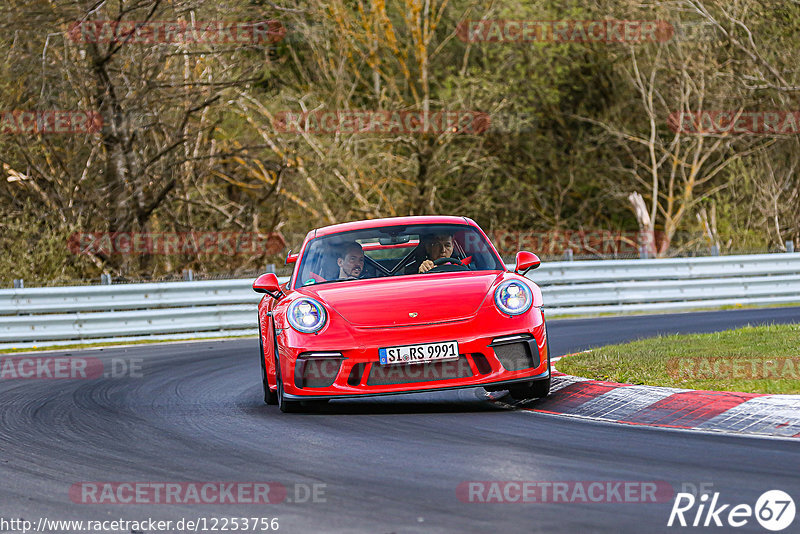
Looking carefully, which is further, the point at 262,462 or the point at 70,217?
the point at 70,217

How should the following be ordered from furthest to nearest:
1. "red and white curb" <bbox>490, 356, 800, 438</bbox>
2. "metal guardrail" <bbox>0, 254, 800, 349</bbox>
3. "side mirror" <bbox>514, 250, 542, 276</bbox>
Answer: "metal guardrail" <bbox>0, 254, 800, 349</bbox> → "side mirror" <bbox>514, 250, 542, 276</bbox> → "red and white curb" <bbox>490, 356, 800, 438</bbox>

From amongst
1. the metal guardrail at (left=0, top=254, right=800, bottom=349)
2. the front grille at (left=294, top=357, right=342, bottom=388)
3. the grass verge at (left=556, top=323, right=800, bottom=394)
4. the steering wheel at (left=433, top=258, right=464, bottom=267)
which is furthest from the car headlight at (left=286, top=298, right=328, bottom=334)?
the metal guardrail at (left=0, top=254, right=800, bottom=349)

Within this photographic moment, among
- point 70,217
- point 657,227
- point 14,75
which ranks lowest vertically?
point 657,227

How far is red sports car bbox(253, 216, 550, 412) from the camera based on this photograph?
8578 millimetres

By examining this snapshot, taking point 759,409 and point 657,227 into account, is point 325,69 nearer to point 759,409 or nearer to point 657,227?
point 657,227

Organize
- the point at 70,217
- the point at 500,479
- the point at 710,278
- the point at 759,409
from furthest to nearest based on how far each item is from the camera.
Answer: the point at 70,217, the point at 710,278, the point at 759,409, the point at 500,479

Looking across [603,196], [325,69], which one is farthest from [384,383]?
[603,196]

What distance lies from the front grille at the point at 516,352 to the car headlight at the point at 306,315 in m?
1.26

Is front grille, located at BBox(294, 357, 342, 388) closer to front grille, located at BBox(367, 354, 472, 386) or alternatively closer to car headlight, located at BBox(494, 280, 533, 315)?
front grille, located at BBox(367, 354, 472, 386)

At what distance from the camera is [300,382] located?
8859 mm

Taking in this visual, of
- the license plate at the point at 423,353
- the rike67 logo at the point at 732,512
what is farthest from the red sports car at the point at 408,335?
the rike67 logo at the point at 732,512

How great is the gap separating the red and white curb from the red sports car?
0.34 m

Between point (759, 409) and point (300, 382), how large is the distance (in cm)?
320

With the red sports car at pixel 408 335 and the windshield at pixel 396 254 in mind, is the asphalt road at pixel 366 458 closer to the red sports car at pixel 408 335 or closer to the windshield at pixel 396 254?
the red sports car at pixel 408 335
